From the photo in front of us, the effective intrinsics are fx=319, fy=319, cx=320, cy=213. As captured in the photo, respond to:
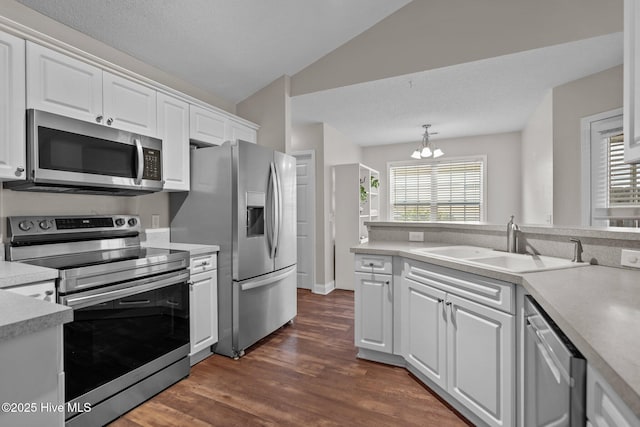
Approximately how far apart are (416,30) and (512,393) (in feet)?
10.2

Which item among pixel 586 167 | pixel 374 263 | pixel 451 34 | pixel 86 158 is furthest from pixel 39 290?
pixel 586 167

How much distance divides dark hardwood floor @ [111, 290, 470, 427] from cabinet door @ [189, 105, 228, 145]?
1.88m

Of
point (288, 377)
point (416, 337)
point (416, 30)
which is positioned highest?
point (416, 30)

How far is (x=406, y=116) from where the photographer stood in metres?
4.47

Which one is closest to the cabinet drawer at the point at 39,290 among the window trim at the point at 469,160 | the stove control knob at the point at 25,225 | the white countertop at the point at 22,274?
the white countertop at the point at 22,274

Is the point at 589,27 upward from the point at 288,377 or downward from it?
upward

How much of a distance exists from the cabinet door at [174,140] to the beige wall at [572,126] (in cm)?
378

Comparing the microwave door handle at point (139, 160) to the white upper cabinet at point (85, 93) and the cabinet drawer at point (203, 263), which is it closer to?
the white upper cabinet at point (85, 93)

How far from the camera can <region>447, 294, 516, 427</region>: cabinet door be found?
152 centimetres

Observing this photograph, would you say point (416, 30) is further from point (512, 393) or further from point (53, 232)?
point (53, 232)

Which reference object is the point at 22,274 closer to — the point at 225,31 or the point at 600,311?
the point at 600,311

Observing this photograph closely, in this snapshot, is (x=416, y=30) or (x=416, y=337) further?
(x=416, y=30)

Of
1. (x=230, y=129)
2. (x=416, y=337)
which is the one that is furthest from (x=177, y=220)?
(x=416, y=337)

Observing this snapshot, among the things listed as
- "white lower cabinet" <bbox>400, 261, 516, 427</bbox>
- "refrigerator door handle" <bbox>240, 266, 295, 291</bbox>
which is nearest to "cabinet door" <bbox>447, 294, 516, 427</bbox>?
"white lower cabinet" <bbox>400, 261, 516, 427</bbox>
